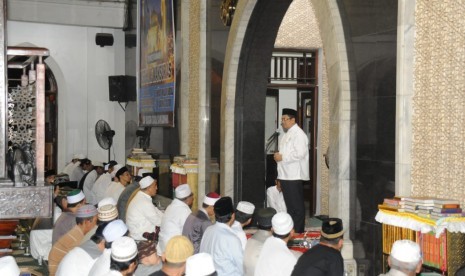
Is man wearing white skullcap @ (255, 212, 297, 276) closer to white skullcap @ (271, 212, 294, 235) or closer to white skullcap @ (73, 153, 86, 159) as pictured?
white skullcap @ (271, 212, 294, 235)

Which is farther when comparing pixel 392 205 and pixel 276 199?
pixel 276 199

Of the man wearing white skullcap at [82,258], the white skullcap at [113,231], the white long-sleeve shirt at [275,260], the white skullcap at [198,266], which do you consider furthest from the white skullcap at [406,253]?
the man wearing white skullcap at [82,258]

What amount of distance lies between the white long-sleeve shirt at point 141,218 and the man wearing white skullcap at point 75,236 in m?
0.97

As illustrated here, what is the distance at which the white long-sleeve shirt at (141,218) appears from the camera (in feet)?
24.2

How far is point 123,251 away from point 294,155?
322 cm

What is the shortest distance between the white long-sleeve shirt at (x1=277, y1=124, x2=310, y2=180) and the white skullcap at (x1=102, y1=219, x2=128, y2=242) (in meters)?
2.38

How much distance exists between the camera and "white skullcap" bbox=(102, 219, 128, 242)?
4863 millimetres

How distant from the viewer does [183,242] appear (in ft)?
13.3

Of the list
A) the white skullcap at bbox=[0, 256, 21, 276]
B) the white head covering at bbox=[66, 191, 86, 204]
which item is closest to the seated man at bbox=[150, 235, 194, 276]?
the white skullcap at bbox=[0, 256, 21, 276]

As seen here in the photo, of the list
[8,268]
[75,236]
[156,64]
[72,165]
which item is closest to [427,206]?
[8,268]

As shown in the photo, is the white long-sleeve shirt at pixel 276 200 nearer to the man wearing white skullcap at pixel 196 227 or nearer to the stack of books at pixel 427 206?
the man wearing white skullcap at pixel 196 227

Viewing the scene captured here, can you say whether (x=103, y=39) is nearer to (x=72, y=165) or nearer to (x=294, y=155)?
(x=72, y=165)

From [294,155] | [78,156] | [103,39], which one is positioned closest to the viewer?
[294,155]

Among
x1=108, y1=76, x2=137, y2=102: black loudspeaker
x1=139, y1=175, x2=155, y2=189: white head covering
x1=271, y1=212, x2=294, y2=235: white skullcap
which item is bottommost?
x1=271, y1=212, x2=294, y2=235: white skullcap
